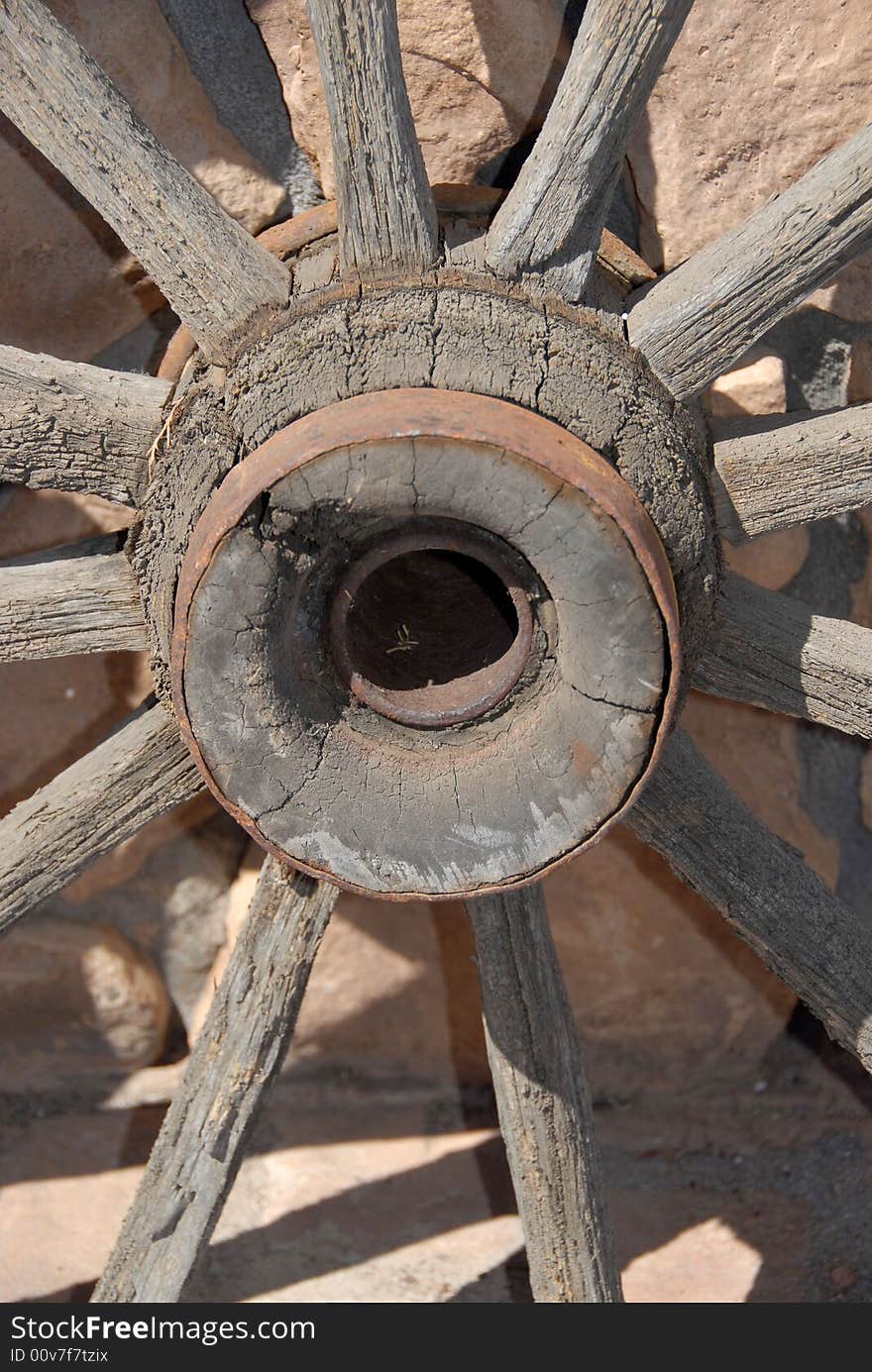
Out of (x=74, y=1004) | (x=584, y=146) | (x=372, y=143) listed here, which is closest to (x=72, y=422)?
(x=372, y=143)

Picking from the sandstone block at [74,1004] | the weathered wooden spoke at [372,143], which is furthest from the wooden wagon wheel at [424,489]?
the sandstone block at [74,1004]

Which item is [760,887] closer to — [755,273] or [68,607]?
[755,273]

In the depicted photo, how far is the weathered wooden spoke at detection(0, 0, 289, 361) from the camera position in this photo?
1.11m

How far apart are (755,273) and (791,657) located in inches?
14.0

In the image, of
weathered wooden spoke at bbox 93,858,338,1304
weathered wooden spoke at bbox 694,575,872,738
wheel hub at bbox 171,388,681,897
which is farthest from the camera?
weathered wooden spoke at bbox 93,858,338,1304

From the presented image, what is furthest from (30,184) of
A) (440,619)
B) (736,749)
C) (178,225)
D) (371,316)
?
(736,749)

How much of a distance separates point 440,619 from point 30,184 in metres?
0.66

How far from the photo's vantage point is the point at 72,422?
3.89 ft

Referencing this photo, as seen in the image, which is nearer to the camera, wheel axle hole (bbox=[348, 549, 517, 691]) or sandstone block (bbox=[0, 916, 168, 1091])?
wheel axle hole (bbox=[348, 549, 517, 691])

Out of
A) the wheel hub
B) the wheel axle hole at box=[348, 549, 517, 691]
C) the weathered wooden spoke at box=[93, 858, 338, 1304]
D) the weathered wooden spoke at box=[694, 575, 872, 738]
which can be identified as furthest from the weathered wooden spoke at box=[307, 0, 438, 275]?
the weathered wooden spoke at box=[93, 858, 338, 1304]

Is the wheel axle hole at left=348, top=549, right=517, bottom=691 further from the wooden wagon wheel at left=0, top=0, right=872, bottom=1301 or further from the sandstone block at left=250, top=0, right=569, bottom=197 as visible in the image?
the sandstone block at left=250, top=0, right=569, bottom=197

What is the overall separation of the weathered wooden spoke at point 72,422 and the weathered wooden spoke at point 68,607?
88 millimetres

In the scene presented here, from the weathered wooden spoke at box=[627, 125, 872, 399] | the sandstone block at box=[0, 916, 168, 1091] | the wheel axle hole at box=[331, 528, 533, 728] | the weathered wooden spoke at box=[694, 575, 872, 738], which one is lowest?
the sandstone block at box=[0, 916, 168, 1091]

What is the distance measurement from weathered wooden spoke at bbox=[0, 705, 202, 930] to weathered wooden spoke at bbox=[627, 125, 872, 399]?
0.59 meters
